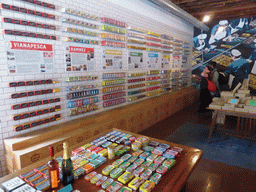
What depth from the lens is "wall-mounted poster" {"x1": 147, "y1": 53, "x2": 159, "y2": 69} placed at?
6.02 metres

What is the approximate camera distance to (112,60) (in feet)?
15.0

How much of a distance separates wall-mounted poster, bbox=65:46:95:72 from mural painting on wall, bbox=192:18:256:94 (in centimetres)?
608

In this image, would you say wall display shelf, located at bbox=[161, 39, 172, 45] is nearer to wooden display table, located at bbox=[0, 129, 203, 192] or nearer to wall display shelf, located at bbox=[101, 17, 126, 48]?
wall display shelf, located at bbox=[101, 17, 126, 48]

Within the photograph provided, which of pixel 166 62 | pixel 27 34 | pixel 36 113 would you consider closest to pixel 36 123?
pixel 36 113

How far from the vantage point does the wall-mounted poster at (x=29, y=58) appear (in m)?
2.75

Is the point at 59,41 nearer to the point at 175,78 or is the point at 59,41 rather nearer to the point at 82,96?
the point at 82,96

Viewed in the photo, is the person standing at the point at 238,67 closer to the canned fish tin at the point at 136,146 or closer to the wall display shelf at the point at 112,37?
the wall display shelf at the point at 112,37

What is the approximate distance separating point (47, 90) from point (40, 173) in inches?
79.1

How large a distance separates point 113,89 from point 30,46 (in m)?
2.19

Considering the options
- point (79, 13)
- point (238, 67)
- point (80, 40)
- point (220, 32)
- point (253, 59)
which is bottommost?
point (238, 67)

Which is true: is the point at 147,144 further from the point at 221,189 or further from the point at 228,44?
the point at 228,44

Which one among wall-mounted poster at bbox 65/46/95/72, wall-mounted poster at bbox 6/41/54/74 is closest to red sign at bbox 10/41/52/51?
wall-mounted poster at bbox 6/41/54/74

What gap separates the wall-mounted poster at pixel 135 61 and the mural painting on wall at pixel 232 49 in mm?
4177

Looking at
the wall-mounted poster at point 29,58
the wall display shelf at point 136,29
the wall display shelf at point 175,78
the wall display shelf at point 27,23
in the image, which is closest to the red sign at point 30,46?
the wall-mounted poster at point 29,58
